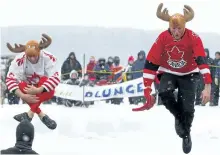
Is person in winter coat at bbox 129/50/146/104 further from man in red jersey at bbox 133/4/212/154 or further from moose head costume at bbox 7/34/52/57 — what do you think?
man in red jersey at bbox 133/4/212/154

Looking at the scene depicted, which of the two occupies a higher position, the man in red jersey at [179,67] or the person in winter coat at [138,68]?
the person in winter coat at [138,68]

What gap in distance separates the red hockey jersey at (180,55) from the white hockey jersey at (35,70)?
5.57 ft

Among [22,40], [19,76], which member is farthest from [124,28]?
[19,76]

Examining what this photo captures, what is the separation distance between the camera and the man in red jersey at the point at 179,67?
7.81 metres

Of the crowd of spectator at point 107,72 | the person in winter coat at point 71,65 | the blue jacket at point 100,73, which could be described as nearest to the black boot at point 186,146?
the crowd of spectator at point 107,72

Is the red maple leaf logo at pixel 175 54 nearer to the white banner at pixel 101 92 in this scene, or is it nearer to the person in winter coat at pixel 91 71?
the white banner at pixel 101 92

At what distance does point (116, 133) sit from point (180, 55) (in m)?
2.87

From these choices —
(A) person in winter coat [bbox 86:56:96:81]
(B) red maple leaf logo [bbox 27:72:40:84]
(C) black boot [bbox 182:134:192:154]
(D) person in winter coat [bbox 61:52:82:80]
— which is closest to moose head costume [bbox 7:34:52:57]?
(B) red maple leaf logo [bbox 27:72:40:84]

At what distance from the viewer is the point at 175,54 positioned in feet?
26.1

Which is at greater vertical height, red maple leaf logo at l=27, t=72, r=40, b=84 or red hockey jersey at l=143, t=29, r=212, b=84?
red hockey jersey at l=143, t=29, r=212, b=84

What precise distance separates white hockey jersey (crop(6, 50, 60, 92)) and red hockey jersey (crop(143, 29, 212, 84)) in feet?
5.57

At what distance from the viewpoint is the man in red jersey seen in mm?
7809

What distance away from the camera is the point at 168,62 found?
26.7 ft

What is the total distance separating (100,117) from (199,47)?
474cm
